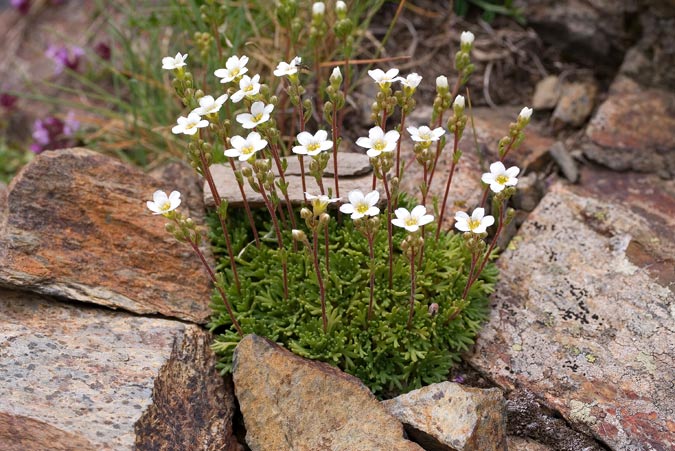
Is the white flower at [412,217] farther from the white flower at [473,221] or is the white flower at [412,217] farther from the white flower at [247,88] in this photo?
the white flower at [247,88]

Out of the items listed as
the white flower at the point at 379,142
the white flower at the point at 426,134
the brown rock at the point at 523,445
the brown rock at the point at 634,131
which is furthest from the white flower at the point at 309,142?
the brown rock at the point at 634,131

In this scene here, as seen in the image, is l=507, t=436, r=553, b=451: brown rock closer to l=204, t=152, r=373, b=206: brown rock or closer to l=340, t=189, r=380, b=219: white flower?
l=340, t=189, r=380, b=219: white flower

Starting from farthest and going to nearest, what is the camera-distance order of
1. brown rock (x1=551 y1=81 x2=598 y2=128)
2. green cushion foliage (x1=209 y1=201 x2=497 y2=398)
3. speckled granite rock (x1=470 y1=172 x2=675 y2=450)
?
1. brown rock (x1=551 y1=81 x2=598 y2=128)
2. green cushion foliage (x1=209 y1=201 x2=497 y2=398)
3. speckled granite rock (x1=470 y1=172 x2=675 y2=450)

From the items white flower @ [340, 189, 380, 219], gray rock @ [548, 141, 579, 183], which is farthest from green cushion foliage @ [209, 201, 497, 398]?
gray rock @ [548, 141, 579, 183]

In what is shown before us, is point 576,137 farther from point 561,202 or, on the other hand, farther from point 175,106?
point 175,106

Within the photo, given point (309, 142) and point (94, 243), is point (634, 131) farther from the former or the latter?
point (94, 243)

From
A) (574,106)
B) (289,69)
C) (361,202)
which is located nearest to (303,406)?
(361,202)
